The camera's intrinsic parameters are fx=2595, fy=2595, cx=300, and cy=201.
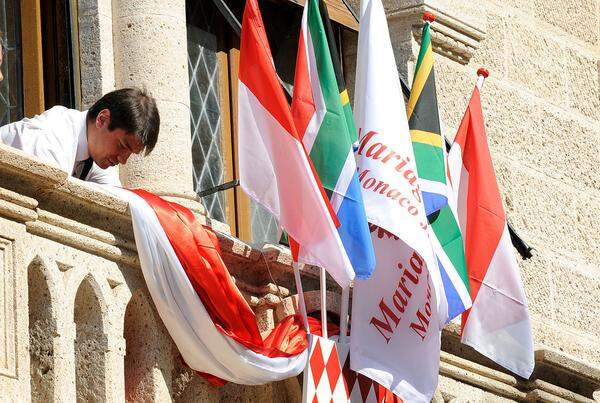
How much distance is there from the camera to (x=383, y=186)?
8.65 m

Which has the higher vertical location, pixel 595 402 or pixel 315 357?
pixel 315 357

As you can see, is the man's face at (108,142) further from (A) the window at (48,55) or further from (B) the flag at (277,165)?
(A) the window at (48,55)

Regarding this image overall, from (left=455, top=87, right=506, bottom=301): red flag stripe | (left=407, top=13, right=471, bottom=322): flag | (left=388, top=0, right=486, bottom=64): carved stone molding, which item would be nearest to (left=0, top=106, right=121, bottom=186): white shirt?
(left=407, top=13, right=471, bottom=322): flag

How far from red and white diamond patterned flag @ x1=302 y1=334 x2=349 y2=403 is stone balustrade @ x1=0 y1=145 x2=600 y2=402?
120 millimetres

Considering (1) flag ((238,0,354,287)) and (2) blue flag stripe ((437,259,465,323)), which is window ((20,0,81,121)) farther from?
(2) blue flag stripe ((437,259,465,323))

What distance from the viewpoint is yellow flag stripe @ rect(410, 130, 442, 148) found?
9.16m

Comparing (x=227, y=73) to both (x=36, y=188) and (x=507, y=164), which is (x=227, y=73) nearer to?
(x=507, y=164)

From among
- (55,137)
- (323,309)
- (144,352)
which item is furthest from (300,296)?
(55,137)

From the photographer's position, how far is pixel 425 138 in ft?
30.1

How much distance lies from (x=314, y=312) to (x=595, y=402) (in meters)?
1.77

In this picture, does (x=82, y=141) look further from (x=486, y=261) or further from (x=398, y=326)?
(x=486, y=261)

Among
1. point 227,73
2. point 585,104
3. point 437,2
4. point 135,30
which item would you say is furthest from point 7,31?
point 585,104

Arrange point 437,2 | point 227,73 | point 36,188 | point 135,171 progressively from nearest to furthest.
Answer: point 36,188
point 135,171
point 227,73
point 437,2

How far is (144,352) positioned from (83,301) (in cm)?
31
